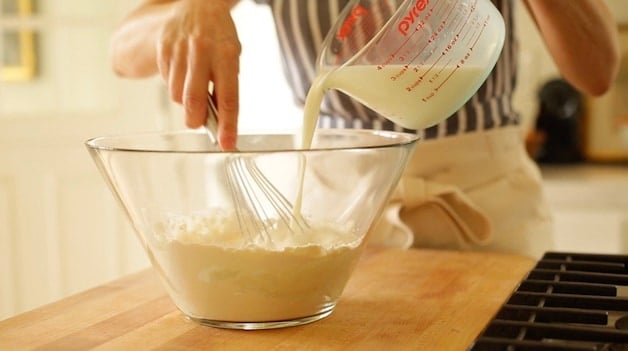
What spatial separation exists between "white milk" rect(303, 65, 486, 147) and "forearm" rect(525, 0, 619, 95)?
238mm

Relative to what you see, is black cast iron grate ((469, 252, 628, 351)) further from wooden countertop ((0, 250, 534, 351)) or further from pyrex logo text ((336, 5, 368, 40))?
pyrex logo text ((336, 5, 368, 40))

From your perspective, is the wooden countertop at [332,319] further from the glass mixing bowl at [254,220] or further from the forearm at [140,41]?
the forearm at [140,41]

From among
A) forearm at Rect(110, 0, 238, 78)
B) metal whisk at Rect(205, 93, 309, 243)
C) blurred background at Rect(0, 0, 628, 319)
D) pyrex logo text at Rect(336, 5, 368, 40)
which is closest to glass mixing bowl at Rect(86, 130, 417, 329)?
metal whisk at Rect(205, 93, 309, 243)

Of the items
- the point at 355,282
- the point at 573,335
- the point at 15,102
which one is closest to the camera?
the point at 573,335

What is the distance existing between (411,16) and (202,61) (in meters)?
0.19

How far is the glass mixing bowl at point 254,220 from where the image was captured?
2.32 feet

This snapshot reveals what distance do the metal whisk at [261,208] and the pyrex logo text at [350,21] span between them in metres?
0.19

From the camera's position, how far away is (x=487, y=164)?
1174mm

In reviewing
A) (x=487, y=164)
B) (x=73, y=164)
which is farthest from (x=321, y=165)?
(x=73, y=164)

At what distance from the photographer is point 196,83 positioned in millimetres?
760

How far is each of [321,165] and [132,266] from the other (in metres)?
1.87

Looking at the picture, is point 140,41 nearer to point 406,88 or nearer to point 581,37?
point 406,88

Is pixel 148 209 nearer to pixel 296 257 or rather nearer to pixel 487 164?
pixel 296 257

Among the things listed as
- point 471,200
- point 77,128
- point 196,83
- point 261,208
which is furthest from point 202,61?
point 77,128
